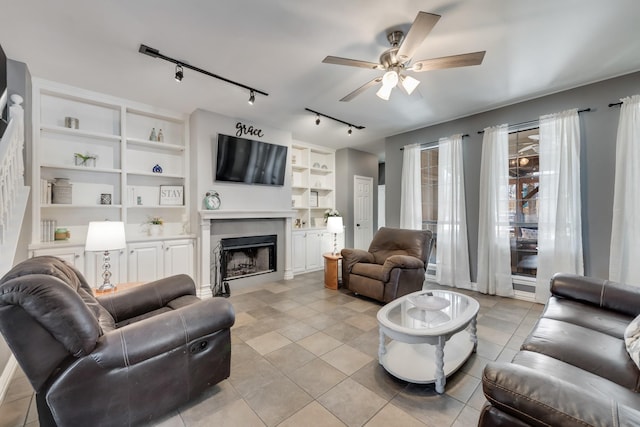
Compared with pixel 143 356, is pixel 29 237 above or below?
above

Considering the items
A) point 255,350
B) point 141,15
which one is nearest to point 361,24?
point 141,15

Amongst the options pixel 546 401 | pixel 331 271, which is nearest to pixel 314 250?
pixel 331 271

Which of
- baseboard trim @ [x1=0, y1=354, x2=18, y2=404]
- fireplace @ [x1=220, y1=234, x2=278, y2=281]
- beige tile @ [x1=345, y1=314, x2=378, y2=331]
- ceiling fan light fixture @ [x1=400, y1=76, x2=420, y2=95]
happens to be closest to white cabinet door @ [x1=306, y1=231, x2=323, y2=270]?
fireplace @ [x1=220, y1=234, x2=278, y2=281]

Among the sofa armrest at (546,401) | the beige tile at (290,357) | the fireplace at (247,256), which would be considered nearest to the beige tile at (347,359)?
the beige tile at (290,357)

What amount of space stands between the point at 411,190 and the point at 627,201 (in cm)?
254

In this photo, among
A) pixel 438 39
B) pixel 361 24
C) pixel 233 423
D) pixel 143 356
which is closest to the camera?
pixel 143 356

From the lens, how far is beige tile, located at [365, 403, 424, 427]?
153 cm

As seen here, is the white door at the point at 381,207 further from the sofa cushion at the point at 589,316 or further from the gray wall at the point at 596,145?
the sofa cushion at the point at 589,316

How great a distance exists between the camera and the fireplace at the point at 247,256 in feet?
13.4

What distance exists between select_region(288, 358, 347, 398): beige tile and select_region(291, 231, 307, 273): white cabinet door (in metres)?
2.95

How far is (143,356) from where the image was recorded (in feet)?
4.71

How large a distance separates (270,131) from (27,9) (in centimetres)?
291

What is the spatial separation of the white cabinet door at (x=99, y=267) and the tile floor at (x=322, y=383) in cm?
116

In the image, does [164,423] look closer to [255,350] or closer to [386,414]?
[255,350]
